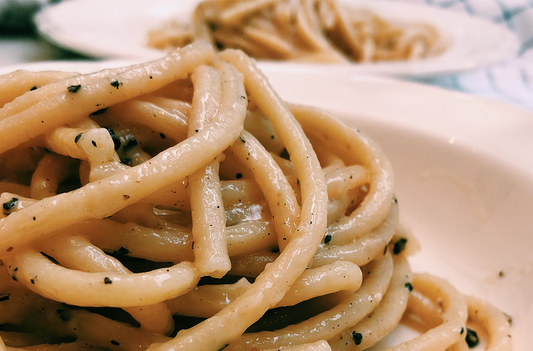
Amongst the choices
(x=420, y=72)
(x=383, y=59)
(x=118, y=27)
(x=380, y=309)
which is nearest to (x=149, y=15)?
(x=118, y=27)

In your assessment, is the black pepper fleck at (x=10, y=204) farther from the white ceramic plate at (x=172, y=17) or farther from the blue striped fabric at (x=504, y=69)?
the blue striped fabric at (x=504, y=69)

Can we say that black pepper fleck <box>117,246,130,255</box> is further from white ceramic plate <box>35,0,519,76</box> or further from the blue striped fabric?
the blue striped fabric

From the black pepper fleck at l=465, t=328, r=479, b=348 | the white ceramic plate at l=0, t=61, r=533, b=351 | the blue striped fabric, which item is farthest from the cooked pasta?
the black pepper fleck at l=465, t=328, r=479, b=348

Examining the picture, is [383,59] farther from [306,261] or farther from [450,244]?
[306,261]

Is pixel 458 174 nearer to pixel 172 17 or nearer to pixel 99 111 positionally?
pixel 99 111

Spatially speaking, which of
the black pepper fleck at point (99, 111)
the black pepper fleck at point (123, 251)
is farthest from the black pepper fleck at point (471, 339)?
the black pepper fleck at point (99, 111)

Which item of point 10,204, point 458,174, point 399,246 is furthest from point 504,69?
point 10,204
